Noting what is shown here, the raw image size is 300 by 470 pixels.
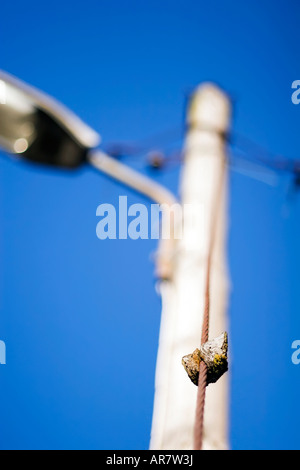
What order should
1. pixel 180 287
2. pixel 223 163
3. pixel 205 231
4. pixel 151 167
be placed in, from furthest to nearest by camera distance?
pixel 151 167 → pixel 223 163 → pixel 205 231 → pixel 180 287

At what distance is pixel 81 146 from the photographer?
6.77 ft

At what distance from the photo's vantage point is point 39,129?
6.35ft

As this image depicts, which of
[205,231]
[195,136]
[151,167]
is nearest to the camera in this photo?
[205,231]

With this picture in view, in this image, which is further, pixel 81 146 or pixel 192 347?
pixel 81 146

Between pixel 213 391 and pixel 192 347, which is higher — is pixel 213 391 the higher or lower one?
the lower one

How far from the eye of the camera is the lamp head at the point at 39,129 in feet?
6.00

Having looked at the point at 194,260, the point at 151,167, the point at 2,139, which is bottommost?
the point at 194,260

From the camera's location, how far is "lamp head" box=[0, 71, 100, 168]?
6.00ft

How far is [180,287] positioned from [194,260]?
0.12 m

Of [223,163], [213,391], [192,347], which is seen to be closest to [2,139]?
[223,163]
